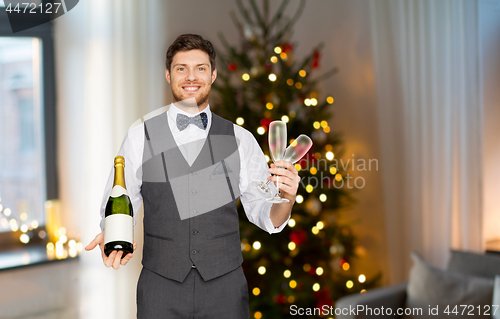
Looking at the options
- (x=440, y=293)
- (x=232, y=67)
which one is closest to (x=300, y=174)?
(x=232, y=67)

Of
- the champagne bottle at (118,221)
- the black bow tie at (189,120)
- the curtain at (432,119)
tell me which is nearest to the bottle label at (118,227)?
the champagne bottle at (118,221)

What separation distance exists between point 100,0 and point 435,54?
6.70ft

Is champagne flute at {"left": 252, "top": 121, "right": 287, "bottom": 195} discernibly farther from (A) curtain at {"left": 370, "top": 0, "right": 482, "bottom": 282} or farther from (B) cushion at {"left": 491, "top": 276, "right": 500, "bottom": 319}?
(A) curtain at {"left": 370, "top": 0, "right": 482, "bottom": 282}

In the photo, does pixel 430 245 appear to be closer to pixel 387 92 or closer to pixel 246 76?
pixel 387 92

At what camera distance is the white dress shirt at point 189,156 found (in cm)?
73

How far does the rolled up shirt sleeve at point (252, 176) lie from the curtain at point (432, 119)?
2.13m

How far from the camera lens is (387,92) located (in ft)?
9.17

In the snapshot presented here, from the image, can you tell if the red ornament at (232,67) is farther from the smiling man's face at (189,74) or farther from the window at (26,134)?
the smiling man's face at (189,74)

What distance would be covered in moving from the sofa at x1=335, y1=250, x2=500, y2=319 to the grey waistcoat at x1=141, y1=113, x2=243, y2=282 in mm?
1614

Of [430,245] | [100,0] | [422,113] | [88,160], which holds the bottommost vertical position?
[430,245]

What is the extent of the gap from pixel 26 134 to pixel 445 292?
233 cm

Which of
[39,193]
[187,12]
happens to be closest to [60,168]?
[39,193]

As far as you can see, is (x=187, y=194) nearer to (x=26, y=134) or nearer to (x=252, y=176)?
(x=252, y=176)

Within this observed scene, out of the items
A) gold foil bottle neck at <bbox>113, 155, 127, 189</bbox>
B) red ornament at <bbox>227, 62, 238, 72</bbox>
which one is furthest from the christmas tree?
gold foil bottle neck at <bbox>113, 155, 127, 189</bbox>
